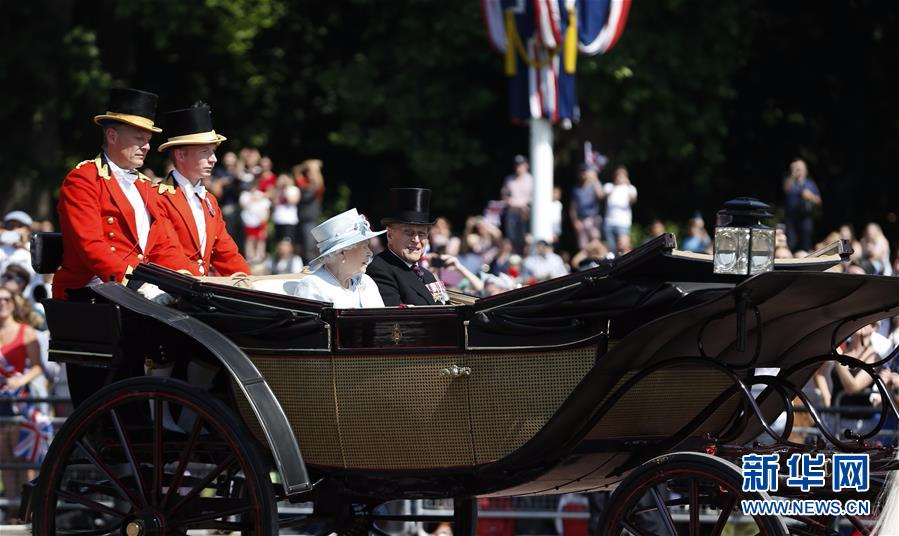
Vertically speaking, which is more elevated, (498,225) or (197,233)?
(498,225)

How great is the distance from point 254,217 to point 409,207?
1153 cm

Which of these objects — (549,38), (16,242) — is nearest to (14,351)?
(16,242)

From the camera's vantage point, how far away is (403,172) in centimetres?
2584

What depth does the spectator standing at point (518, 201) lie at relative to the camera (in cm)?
1953

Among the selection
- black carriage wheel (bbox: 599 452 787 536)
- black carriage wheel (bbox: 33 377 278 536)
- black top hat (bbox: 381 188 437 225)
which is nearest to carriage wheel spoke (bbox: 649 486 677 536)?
black carriage wheel (bbox: 599 452 787 536)

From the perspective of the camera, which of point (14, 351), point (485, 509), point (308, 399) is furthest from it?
point (14, 351)

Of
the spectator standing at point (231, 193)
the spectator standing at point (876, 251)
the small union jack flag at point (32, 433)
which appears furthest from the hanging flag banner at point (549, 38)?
the small union jack flag at point (32, 433)

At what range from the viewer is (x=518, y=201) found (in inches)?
779

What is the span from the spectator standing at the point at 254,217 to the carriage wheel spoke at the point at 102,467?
1222 centimetres

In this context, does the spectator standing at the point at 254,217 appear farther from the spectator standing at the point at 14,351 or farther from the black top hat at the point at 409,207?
the black top hat at the point at 409,207

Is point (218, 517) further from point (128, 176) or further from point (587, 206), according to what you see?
point (587, 206)

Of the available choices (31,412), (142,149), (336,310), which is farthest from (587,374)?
(31,412)

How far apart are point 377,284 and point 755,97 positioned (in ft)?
63.8

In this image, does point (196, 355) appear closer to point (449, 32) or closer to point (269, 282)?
point (269, 282)
